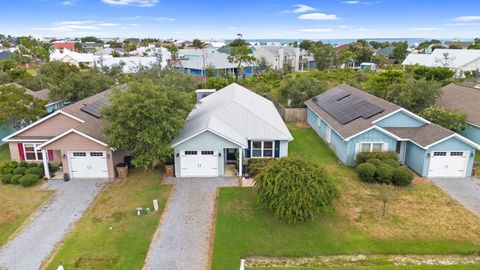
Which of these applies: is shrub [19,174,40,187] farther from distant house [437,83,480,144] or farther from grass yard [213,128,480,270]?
distant house [437,83,480,144]

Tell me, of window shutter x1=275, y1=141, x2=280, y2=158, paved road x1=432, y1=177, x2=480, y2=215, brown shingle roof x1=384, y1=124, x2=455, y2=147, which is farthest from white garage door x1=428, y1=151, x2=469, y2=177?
window shutter x1=275, y1=141, x2=280, y2=158

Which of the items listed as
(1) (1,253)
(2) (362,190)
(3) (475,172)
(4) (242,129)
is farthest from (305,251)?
(3) (475,172)

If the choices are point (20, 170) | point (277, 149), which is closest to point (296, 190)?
point (277, 149)

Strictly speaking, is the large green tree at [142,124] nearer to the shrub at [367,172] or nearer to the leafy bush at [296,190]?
the leafy bush at [296,190]

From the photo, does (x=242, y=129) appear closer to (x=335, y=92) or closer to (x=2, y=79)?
(x=335, y=92)

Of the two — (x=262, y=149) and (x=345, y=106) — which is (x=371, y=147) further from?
(x=262, y=149)

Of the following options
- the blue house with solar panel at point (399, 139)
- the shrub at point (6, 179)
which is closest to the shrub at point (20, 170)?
the shrub at point (6, 179)
